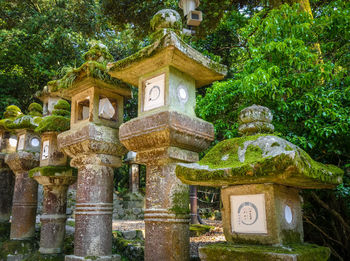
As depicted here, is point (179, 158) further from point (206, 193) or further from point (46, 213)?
point (206, 193)

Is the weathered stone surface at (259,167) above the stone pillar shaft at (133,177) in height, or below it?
below

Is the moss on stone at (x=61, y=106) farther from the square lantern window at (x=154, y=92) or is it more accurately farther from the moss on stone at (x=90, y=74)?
the square lantern window at (x=154, y=92)

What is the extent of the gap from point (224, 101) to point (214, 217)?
10319mm

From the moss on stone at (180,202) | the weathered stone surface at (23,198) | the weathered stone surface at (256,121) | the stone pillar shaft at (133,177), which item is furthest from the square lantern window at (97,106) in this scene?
the stone pillar shaft at (133,177)

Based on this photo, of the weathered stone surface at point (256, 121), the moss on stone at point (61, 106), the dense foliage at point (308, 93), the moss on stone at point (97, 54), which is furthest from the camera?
the moss on stone at point (61, 106)

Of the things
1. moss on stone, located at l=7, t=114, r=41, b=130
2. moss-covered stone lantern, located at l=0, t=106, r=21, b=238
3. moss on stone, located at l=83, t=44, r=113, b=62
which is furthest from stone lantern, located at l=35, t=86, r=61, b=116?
moss on stone, located at l=83, t=44, r=113, b=62

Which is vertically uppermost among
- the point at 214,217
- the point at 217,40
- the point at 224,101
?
the point at 217,40

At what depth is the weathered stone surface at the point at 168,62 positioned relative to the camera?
10.8ft

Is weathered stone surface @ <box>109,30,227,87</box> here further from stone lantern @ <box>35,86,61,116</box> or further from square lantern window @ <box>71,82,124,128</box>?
stone lantern @ <box>35,86,61,116</box>

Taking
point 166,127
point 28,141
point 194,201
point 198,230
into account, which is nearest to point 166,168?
point 166,127

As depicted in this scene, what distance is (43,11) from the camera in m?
11.8

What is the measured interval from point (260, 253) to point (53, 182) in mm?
4068

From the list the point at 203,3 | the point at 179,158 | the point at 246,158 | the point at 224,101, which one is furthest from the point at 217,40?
the point at 246,158

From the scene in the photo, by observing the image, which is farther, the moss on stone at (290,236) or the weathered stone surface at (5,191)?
the weathered stone surface at (5,191)
